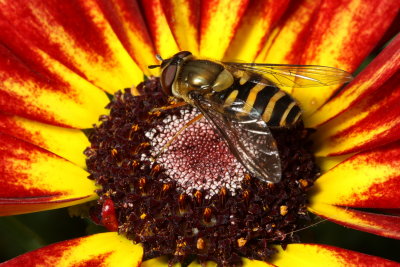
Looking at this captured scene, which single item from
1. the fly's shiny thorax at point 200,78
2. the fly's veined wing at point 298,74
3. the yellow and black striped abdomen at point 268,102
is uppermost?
the fly's veined wing at point 298,74

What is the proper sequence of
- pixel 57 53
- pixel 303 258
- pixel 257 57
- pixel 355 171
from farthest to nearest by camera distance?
1. pixel 257 57
2. pixel 57 53
3. pixel 355 171
4. pixel 303 258

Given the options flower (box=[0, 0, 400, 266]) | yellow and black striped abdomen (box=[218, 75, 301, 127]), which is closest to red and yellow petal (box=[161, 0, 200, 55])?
flower (box=[0, 0, 400, 266])

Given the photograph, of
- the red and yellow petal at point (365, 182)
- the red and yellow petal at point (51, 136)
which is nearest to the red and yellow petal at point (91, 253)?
the red and yellow petal at point (51, 136)

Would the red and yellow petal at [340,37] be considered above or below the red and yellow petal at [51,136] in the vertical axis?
above

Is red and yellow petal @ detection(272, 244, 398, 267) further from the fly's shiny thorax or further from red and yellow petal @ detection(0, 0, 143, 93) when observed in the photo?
red and yellow petal @ detection(0, 0, 143, 93)

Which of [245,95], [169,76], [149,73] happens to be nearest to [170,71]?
[169,76]

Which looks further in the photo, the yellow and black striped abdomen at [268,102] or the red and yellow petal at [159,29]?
the red and yellow petal at [159,29]

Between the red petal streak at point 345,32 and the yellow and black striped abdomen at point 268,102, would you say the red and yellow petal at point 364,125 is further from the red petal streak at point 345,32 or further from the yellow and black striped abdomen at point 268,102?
the yellow and black striped abdomen at point 268,102

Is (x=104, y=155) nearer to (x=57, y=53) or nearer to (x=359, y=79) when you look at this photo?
(x=57, y=53)

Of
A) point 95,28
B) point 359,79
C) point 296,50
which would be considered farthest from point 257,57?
point 95,28
